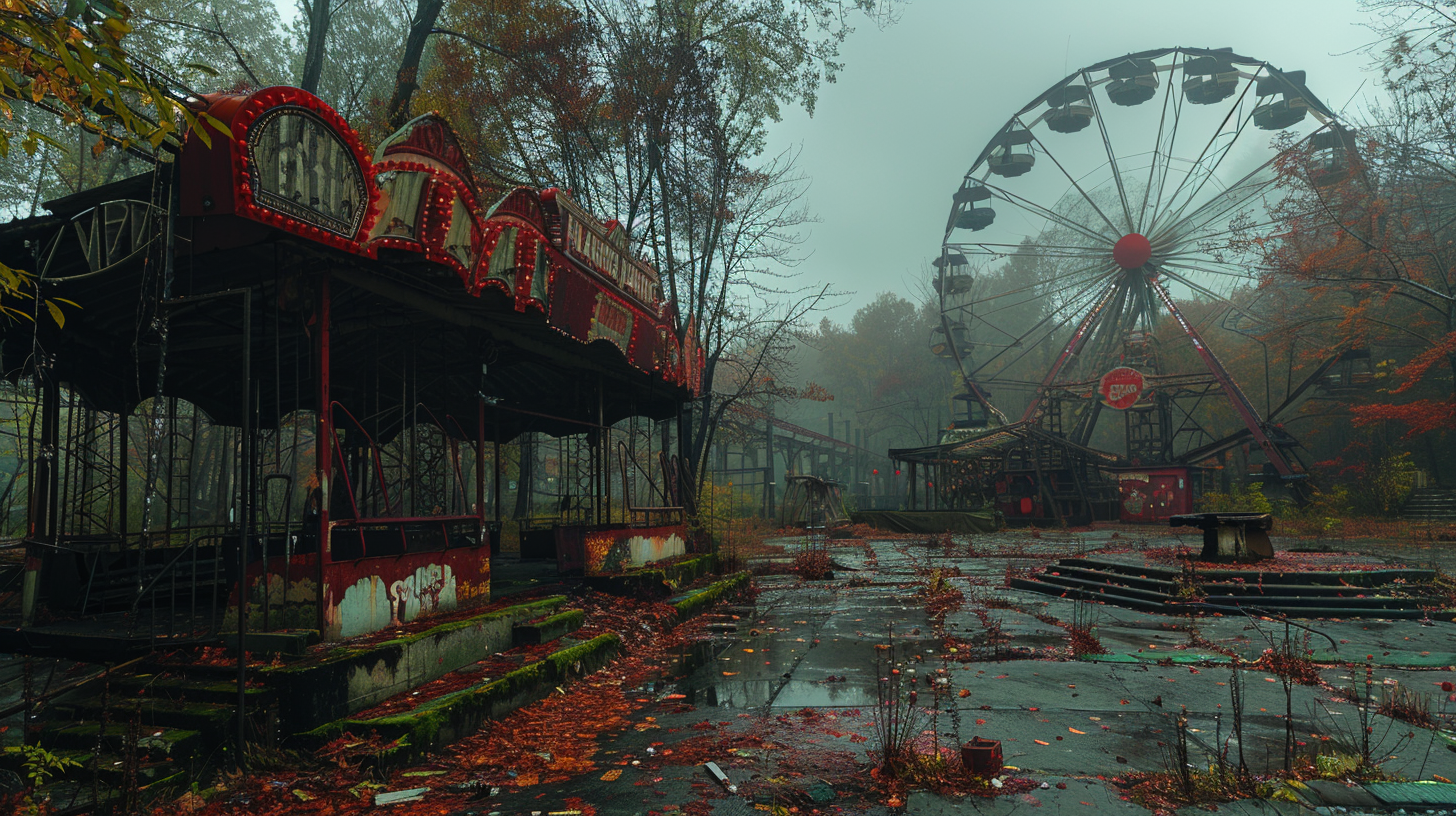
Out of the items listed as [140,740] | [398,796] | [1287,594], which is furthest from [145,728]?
[1287,594]

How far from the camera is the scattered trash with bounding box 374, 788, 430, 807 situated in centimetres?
421

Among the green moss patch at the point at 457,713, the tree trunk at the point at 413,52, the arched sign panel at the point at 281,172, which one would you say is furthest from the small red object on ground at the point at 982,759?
the tree trunk at the point at 413,52

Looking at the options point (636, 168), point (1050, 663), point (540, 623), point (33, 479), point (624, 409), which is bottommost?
point (1050, 663)

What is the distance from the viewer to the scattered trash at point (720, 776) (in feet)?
14.1

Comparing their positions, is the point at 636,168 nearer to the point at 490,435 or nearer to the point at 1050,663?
the point at 490,435

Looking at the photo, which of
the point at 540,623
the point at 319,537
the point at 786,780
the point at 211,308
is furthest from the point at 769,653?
the point at 211,308

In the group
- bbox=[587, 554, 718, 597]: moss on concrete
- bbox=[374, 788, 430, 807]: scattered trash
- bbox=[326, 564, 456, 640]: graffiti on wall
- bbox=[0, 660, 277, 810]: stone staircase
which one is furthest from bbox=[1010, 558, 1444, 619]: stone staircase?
bbox=[0, 660, 277, 810]: stone staircase

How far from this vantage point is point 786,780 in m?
4.38

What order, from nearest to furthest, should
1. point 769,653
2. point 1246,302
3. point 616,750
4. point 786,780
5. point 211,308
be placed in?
point 786,780, point 616,750, point 211,308, point 769,653, point 1246,302

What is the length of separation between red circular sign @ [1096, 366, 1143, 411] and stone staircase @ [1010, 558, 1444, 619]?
25.8m

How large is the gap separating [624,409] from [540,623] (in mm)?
8445

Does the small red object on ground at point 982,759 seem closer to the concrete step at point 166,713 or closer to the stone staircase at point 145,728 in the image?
the stone staircase at point 145,728

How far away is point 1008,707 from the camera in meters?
5.84

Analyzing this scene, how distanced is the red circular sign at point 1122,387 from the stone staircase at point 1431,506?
10216 mm
